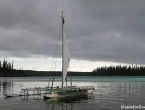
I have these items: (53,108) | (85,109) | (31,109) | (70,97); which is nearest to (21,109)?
(31,109)

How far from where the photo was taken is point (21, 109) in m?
35.1

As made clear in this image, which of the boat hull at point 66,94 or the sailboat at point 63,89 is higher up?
the sailboat at point 63,89

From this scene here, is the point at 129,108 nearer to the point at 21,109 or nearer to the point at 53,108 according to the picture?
the point at 53,108

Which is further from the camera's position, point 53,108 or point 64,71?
point 64,71

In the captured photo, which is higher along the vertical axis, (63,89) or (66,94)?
(63,89)

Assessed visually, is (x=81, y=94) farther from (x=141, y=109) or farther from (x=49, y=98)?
(x=141, y=109)

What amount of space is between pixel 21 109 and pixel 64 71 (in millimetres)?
14123

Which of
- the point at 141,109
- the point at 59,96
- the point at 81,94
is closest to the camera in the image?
the point at 141,109

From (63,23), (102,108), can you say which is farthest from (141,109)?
(63,23)

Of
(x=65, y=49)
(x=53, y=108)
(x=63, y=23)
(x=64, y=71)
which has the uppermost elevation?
(x=63, y=23)

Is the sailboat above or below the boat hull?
above

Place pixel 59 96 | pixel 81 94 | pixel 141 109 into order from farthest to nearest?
pixel 81 94, pixel 59 96, pixel 141 109

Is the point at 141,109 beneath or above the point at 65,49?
beneath

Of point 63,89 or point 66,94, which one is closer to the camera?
point 66,94
